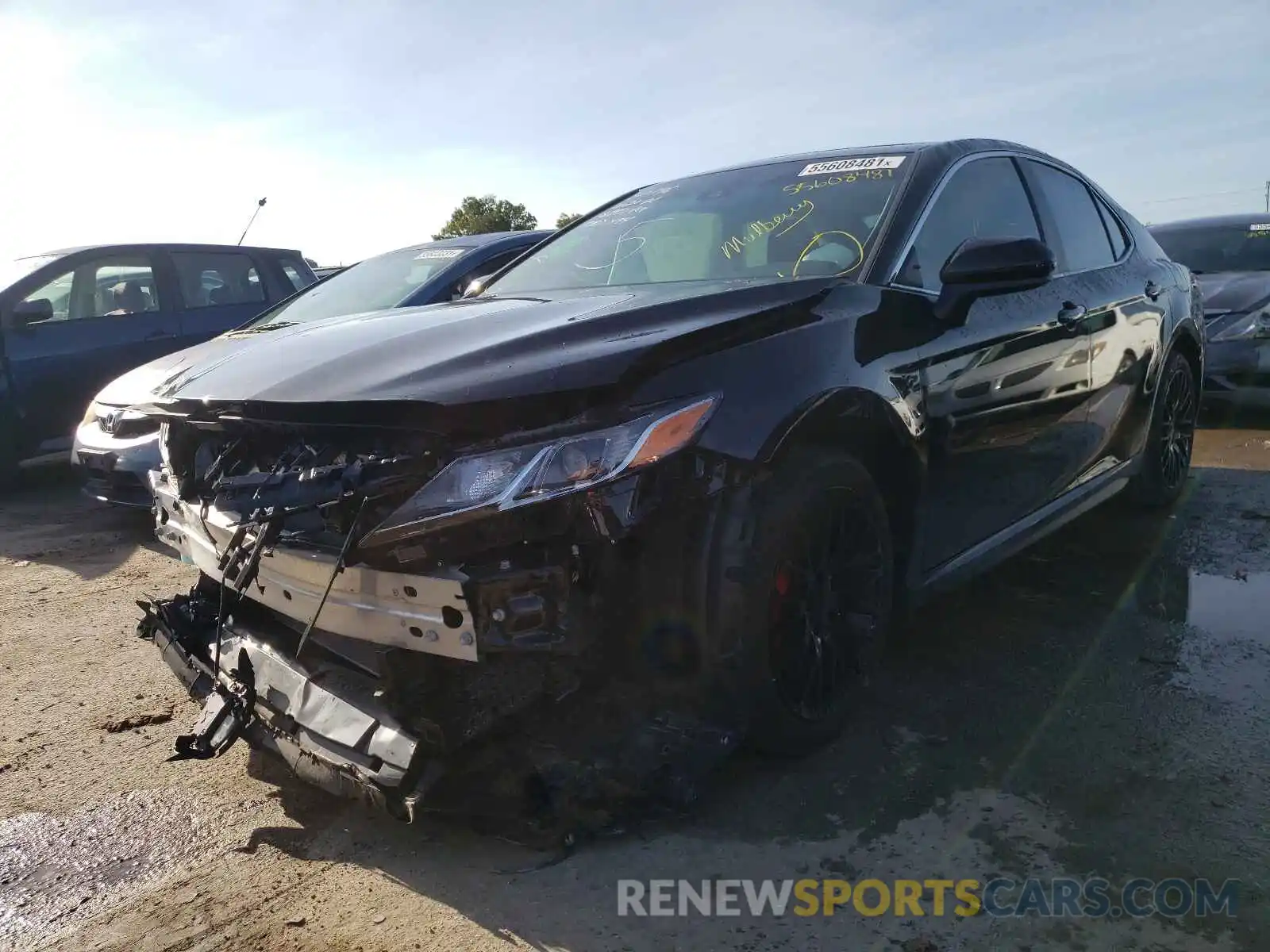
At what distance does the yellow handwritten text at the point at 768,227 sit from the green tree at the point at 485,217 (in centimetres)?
4443

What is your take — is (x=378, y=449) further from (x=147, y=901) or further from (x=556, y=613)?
(x=147, y=901)

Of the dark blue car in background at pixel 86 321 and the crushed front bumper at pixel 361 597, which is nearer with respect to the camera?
the crushed front bumper at pixel 361 597

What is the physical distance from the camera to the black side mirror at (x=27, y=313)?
6.81 m

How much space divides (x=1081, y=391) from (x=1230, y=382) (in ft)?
13.6

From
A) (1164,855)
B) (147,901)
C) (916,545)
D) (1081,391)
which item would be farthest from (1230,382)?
(147,901)

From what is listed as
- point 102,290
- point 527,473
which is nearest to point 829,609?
point 527,473

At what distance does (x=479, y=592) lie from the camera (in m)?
1.94

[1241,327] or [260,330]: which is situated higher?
[260,330]

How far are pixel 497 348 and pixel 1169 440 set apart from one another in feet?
13.0

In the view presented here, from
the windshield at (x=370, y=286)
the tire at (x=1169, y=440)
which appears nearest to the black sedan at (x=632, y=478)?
the tire at (x=1169, y=440)

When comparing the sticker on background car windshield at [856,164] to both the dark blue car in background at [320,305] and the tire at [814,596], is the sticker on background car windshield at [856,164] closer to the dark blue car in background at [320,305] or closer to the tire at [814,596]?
the tire at [814,596]

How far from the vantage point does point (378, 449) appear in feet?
7.06

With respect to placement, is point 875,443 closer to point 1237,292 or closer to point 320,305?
point 320,305

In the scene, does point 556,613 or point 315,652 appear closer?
point 556,613
